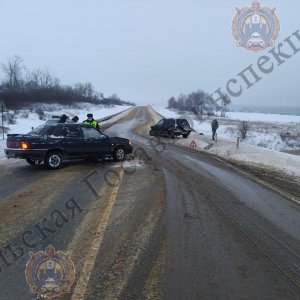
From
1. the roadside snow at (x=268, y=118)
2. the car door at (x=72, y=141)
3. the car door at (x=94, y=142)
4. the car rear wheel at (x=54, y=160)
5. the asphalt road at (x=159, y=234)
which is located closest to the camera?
the asphalt road at (x=159, y=234)

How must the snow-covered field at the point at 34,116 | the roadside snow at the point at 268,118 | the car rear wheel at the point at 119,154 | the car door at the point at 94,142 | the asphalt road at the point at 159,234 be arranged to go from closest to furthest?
the asphalt road at the point at 159,234
the car door at the point at 94,142
the car rear wheel at the point at 119,154
the snow-covered field at the point at 34,116
the roadside snow at the point at 268,118

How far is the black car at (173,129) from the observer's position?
29000 millimetres

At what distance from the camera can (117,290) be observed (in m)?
4.60

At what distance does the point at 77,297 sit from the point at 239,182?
319 inches

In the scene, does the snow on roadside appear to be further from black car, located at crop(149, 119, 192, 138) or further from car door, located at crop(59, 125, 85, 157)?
car door, located at crop(59, 125, 85, 157)

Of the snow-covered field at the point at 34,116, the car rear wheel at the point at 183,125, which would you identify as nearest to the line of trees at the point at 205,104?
the car rear wheel at the point at 183,125

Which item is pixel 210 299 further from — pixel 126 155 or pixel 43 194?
pixel 126 155

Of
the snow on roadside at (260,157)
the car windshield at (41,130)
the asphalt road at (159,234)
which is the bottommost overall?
the asphalt road at (159,234)

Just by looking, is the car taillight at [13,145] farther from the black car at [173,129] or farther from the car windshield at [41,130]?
the black car at [173,129]

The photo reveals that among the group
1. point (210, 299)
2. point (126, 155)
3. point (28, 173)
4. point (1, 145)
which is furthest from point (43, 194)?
point (1, 145)

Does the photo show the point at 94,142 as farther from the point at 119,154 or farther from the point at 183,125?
the point at 183,125

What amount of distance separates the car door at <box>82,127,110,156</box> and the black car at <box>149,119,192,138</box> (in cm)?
1360

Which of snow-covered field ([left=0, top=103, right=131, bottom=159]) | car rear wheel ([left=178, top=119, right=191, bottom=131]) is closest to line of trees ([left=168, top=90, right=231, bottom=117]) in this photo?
car rear wheel ([left=178, top=119, right=191, bottom=131])

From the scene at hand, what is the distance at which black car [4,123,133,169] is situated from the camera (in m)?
13.5
